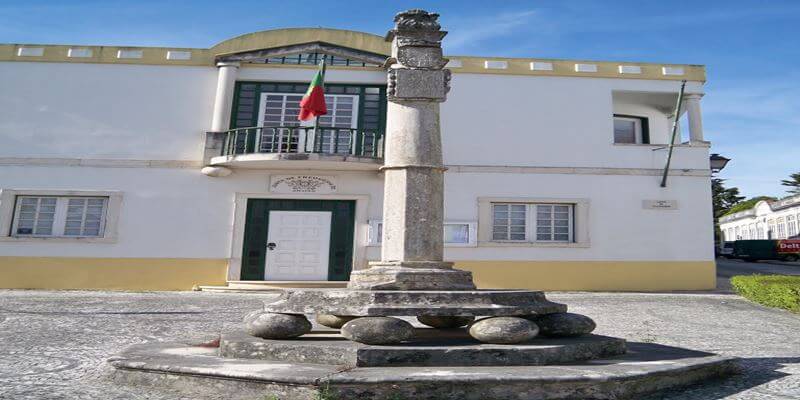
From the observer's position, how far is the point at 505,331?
3729 millimetres

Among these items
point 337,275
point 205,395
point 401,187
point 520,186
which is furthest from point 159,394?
point 520,186

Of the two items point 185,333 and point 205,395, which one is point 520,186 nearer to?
point 185,333

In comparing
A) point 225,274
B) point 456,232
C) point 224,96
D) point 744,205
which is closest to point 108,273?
point 225,274

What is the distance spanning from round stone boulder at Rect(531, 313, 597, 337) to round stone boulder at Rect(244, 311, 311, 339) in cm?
209

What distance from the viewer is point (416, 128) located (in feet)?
15.9

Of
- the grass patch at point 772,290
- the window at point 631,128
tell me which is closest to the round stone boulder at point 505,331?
the grass patch at point 772,290

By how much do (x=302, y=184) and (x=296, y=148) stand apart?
105 cm

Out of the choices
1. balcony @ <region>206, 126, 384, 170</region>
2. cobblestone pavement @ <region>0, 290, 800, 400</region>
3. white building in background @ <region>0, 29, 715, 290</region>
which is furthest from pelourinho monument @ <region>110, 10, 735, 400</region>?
white building in background @ <region>0, 29, 715, 290</region>

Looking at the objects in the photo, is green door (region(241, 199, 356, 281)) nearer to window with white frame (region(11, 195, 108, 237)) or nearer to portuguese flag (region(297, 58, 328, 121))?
portuguese flag (region(297, 58, 328, 121))

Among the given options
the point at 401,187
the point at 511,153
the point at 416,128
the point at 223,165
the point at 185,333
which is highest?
the point at 511,153

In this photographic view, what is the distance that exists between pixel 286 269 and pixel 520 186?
6.49m

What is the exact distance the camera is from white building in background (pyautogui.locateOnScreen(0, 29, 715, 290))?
1198 cm

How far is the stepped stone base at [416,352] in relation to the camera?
347 centimetres

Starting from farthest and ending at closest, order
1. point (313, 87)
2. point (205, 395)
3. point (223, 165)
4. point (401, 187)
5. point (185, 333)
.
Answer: point (223, 165), point (313, 87), point (185, 333), point (401, 187), point (205, 395)
